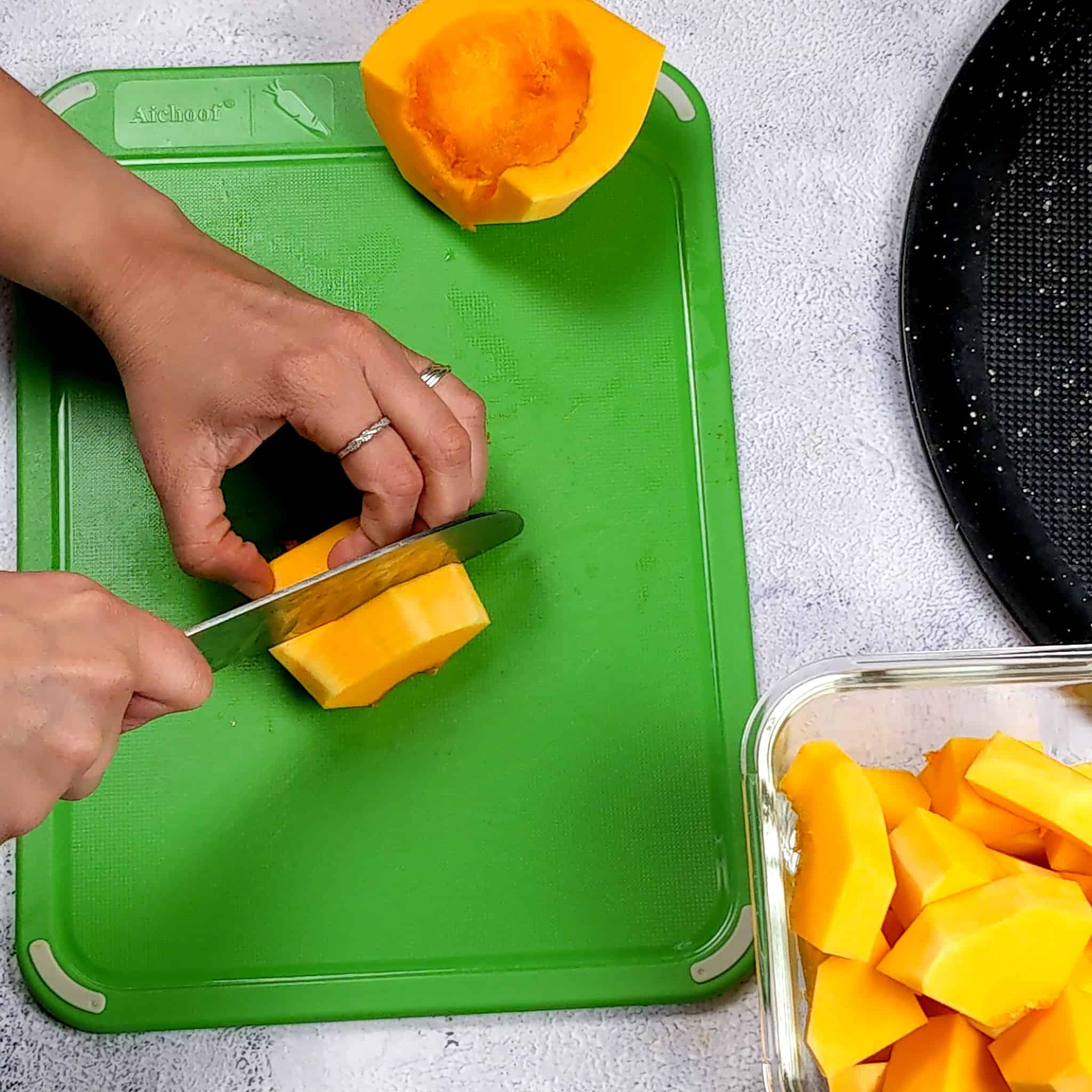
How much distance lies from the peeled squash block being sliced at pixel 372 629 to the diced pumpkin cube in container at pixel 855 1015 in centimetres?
37

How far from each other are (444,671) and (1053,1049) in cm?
52

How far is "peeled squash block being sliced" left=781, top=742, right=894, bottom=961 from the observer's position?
755mm

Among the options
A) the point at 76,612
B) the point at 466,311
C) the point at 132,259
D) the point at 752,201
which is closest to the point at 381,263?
the point at 466,311

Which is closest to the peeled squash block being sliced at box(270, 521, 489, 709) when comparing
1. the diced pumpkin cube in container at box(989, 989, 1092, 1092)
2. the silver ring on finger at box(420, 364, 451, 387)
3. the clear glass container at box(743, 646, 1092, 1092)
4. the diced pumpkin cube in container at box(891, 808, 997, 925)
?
the silver ring on finger at box(420, 364, 451, 387)

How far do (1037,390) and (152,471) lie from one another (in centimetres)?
75

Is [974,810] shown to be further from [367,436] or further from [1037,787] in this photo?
[367,436]

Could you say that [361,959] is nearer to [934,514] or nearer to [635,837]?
[635,837]

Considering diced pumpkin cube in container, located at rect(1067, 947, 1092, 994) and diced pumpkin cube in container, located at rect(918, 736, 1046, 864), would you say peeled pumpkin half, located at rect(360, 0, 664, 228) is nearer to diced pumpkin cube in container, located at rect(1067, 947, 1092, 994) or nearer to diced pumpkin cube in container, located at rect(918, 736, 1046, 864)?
diced pumpkin cube in container, located at rect(918, 736, 1046, 864)

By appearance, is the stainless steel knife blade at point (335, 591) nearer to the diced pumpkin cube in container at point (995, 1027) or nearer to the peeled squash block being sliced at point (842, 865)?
the peeled squash block being sliced at point (842, 865)

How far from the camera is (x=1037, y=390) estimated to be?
1.04 meters

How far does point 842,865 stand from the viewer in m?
0.76

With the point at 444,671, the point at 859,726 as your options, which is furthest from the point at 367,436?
the point at 859,726

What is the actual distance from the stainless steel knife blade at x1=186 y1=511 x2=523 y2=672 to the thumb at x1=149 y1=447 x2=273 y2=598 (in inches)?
2.0

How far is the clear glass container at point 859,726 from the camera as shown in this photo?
83cm
